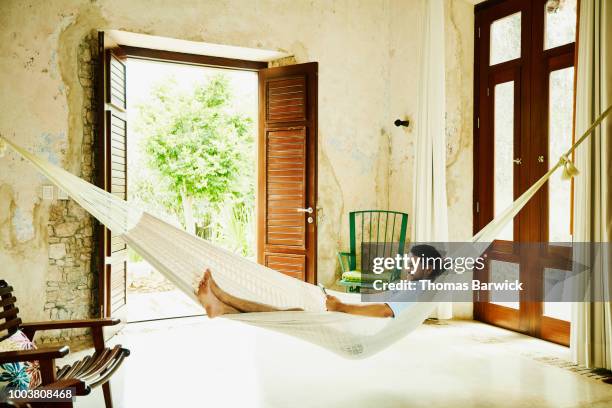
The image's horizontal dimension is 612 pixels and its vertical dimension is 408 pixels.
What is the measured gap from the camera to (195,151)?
745 centimetres

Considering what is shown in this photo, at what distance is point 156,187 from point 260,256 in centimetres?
374

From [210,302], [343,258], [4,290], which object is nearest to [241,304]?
[210,302]

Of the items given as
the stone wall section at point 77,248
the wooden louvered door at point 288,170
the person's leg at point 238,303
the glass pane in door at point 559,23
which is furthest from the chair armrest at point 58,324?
the glass pane in door at point 559,23

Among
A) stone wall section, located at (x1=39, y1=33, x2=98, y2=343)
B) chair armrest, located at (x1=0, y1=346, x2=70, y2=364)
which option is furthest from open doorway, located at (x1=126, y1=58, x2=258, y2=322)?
chair armrest, located at (x1=0, y1=346, x2=70, y2=364)

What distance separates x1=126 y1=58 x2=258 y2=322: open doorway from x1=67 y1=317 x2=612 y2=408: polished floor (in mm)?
3559

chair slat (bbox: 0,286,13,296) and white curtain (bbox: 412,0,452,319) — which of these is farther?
white curtain (bbox: 412,0,452,319)

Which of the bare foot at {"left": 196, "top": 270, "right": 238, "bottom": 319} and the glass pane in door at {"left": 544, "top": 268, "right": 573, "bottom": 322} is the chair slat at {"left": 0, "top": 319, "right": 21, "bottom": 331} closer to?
the bare foot at {"left": 196, "top": 270, "right": 238, "bottom": 319}

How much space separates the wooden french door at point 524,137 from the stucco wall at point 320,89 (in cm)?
18

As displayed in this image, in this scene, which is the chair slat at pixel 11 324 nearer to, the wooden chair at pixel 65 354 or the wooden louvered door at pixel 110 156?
the wooden chair at pixel 65 354

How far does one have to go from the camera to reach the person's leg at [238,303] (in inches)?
100

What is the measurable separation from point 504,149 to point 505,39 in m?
0.89

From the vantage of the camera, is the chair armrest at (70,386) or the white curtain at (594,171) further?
the white curtain at (594,171)

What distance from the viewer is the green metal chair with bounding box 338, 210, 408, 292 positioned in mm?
4578

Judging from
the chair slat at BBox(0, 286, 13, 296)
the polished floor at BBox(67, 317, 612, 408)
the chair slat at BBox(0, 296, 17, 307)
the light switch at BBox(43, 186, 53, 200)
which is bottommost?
the polished floor at BBox(67, 317, 612, 408)
